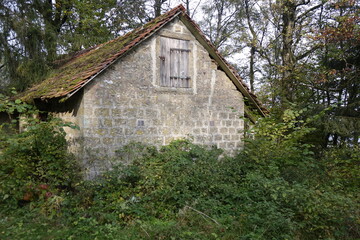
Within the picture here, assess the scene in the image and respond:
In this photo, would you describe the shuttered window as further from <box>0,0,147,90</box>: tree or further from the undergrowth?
<box>0,0,147,90</box>: tree

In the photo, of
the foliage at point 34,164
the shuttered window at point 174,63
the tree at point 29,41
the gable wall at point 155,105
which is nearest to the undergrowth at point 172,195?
the foliage at point 34,164

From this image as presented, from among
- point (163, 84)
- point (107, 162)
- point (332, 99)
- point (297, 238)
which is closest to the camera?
point (297, 238)

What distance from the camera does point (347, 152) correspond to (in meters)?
→ 8.52

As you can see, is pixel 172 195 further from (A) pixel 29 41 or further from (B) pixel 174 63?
(A) pixel 29 41

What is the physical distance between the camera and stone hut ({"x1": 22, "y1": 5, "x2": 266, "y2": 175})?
7.12 metres

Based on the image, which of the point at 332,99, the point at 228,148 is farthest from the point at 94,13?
the point at 332,99

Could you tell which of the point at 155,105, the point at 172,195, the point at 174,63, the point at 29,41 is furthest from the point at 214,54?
the point at 29,41

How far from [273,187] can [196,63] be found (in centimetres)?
448

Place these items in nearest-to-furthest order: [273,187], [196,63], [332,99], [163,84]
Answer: [273,187]
[163,84]
[196,63]
[332,99]

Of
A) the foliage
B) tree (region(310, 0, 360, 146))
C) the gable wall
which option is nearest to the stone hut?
the gable wall

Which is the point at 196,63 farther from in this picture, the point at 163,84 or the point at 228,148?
the point at 228,148

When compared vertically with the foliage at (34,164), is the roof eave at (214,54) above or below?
above

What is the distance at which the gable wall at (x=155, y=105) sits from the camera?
7164 mm

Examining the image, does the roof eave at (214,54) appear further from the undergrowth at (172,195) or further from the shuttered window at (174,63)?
the undergrowth at (172,195)
